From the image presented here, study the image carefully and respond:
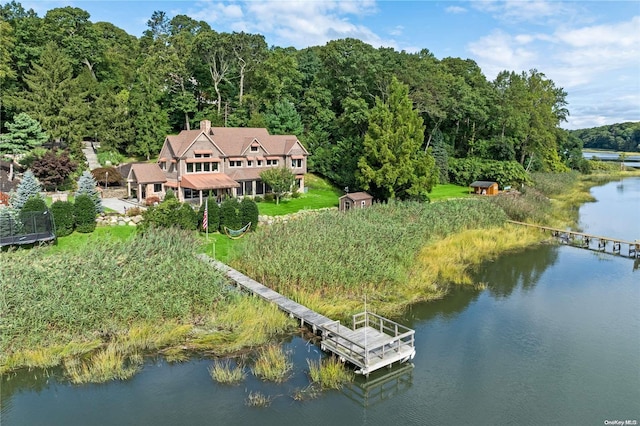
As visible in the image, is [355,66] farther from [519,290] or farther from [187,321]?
[187,321]

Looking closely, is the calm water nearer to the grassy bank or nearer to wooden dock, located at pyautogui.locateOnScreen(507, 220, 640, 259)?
the grassy bank

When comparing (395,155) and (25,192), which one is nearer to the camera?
(25,192)

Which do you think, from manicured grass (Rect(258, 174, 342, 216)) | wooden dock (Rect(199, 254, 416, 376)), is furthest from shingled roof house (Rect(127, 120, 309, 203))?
wooden dock (Rect(199, 254, 416, 376))

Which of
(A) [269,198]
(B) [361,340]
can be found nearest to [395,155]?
(A) [269,198]

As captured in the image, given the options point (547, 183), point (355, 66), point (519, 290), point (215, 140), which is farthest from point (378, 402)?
point (547, 183)

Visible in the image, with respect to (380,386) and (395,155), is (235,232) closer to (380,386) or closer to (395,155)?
(380,386)

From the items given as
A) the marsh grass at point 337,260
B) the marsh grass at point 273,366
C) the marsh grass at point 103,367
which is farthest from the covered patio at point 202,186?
the marsh grass at point 273,366

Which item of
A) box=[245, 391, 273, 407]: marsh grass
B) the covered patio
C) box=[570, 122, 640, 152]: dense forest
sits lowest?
box=[245, 391, 273, 407]: marsh grass
